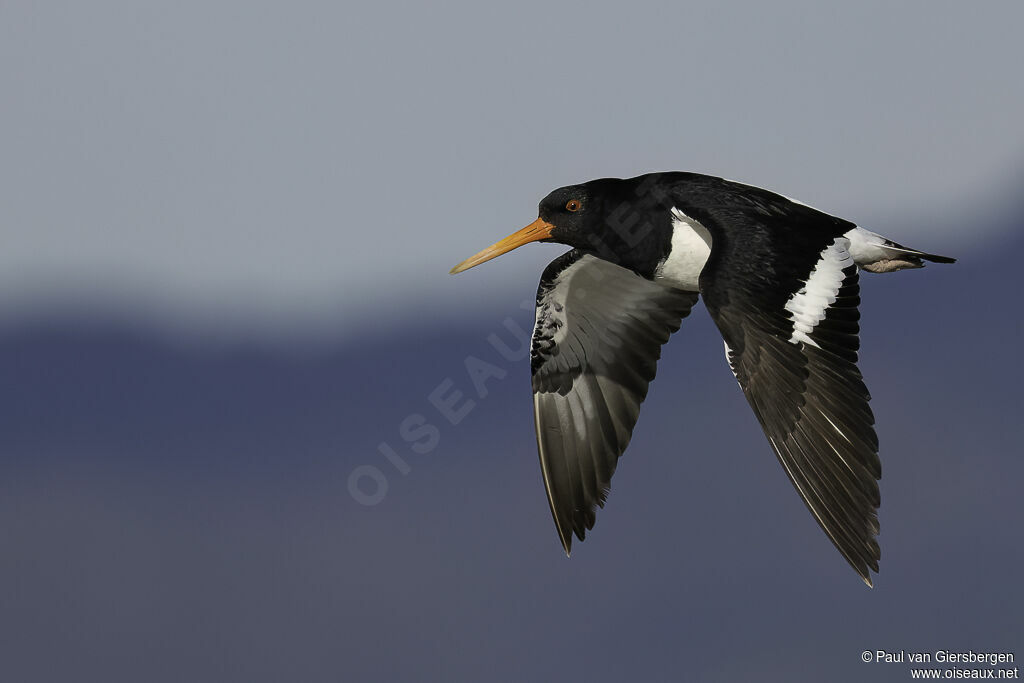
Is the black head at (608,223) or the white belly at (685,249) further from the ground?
the black head at (608,223)

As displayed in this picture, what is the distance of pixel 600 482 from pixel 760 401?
3.85 m

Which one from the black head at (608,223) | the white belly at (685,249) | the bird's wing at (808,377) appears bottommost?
the bird's wing at (808,377)

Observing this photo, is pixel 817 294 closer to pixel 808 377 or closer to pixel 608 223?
pixel 808 377

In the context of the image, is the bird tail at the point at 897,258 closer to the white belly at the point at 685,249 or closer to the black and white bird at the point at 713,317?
the black and white bird at the point at 713,317

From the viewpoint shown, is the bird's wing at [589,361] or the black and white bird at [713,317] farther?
the bird's wing at [589,361]

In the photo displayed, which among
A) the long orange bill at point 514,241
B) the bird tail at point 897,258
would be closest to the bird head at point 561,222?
the long orange bill at point 514,241

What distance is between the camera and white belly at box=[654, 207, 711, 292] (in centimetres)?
1154

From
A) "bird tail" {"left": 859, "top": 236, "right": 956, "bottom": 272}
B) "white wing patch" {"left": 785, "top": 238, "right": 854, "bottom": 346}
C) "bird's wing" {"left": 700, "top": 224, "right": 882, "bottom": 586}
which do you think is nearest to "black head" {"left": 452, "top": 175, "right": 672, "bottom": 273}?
"bird's wing" {"left": 700, "top": 224, "right": 882, "bottom": 586}

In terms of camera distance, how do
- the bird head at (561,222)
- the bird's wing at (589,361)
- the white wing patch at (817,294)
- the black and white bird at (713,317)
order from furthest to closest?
the bird's wing at (589,361) → the bird head at (561,222) → the white wing patch at (817,294) → the black and white bird at (713,317)

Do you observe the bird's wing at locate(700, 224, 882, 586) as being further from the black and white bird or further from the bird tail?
the bird tail

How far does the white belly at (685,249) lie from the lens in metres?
11.5

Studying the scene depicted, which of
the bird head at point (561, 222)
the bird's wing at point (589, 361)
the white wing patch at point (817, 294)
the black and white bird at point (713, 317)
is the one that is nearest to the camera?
the black and white bird at point (713, 317)

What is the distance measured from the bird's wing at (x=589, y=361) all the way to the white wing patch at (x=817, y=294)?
2801 mm

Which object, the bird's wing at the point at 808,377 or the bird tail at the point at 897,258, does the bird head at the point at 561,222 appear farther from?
the bird tail at the point at 897,258
